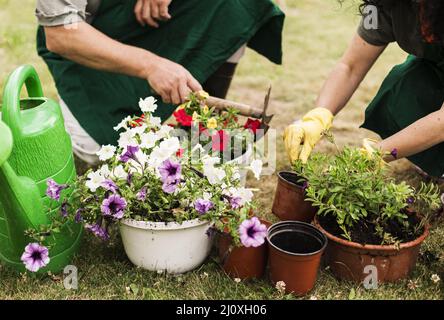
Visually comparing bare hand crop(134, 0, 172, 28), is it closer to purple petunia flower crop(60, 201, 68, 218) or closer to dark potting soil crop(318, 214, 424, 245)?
purple petunia flower crop(60, 201, 68, 218)

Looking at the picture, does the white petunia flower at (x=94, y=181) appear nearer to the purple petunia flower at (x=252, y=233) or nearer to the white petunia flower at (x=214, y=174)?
the white petunia flower at (x=214, y=174)

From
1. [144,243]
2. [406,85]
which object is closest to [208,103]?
[144,243]

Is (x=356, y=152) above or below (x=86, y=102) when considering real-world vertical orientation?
above

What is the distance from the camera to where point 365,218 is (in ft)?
5.94

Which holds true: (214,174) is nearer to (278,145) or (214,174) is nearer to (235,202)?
(235,202)

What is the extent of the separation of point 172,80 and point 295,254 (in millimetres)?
835

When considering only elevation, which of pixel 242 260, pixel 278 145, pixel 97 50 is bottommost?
pixel 278 145

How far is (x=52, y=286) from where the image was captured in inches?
69.0

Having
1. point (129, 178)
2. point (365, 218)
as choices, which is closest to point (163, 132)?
point (129, 178)

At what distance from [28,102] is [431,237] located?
1.44 meters

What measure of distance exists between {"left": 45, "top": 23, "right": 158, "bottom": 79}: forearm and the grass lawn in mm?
656

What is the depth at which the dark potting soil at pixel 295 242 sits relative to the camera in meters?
1.78
